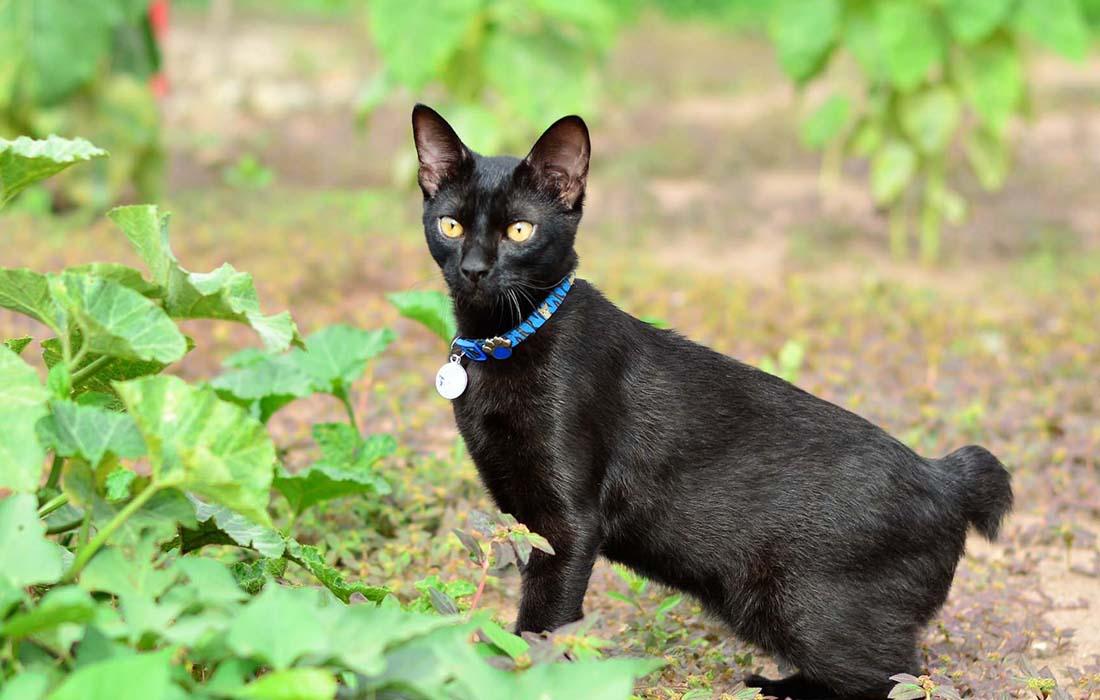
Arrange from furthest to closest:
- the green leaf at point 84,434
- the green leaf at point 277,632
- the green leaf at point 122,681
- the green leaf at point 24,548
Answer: the green leaf at point 84,434, the green leaf at point 24,548, the green leaf at point 277,632, the green leaf at point 122,681

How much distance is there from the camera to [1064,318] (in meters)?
6.22

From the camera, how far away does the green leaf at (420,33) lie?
6648mm

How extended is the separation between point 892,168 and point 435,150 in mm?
4740

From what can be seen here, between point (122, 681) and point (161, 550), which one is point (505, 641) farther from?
point (161, 550)

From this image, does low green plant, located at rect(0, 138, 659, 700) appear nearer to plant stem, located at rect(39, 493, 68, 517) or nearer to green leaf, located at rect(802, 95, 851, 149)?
plant stem, located at rect(39, 493, 68, 517)

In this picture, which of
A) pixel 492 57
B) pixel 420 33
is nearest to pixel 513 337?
pixel 420 33

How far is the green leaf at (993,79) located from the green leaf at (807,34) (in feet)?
2.51

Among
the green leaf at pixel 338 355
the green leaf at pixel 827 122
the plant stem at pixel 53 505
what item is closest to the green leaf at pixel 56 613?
the plant stem at pixel 53 505

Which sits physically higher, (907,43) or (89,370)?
(907,43)

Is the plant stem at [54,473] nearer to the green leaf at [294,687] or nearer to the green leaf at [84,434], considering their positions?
the green leaf at [84,434]

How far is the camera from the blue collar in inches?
112

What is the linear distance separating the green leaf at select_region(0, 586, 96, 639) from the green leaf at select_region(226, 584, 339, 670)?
22 cm

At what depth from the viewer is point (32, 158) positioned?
2.46 metres

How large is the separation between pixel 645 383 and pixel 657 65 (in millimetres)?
12259
